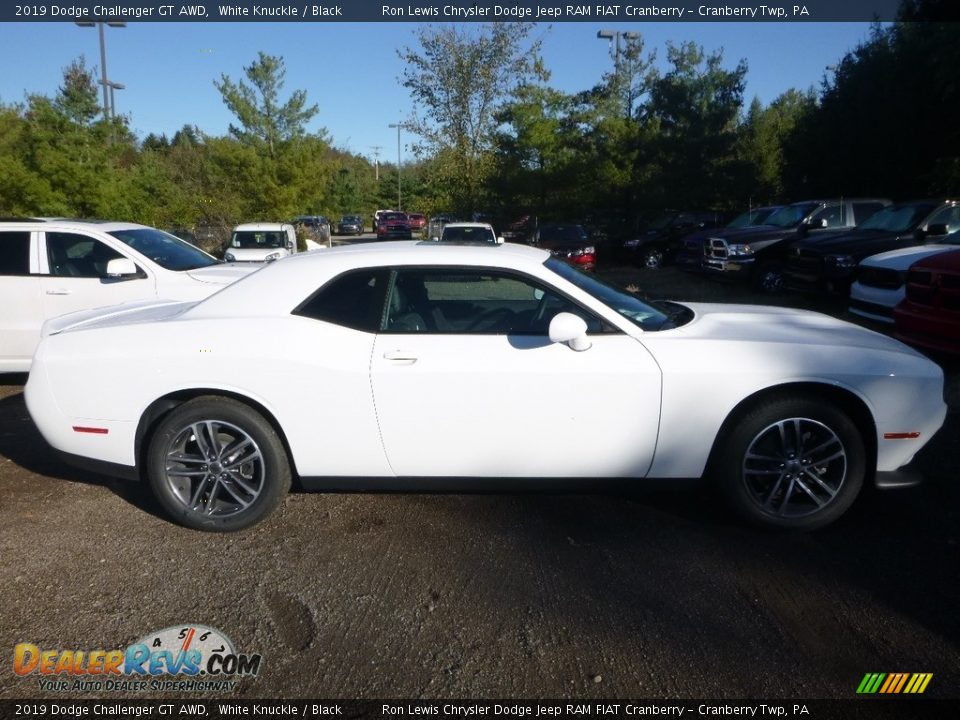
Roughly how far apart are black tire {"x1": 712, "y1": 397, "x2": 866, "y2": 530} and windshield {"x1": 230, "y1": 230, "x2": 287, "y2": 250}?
13518mm

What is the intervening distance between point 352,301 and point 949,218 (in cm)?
998

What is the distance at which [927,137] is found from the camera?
1958 centimetres

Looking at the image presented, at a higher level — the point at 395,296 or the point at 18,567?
the point at 395,296

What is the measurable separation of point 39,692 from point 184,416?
1492mm

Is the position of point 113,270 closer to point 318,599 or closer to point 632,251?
point 318,599

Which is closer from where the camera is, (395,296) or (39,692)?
(39,692)

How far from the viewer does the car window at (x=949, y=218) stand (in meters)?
10.8

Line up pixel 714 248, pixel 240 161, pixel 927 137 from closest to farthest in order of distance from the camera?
1. pixel 714 248
2. pixel 927 137
3. pixel 240 161

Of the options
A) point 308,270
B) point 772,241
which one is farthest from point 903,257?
point 308,270

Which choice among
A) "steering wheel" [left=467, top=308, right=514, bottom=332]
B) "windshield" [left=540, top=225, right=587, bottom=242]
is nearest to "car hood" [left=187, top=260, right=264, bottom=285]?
"steering wheel" [left=467, top=308, right=514, bottom=332]

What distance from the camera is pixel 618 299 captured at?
4.47 m

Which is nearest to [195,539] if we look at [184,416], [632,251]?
[184,416]

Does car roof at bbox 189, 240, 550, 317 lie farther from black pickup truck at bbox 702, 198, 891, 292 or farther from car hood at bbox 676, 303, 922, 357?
black pickup truck at bbox 702, 198, 891, 292

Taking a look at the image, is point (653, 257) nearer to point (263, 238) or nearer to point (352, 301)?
point (263, 238)
